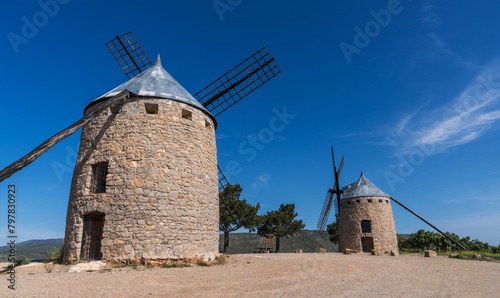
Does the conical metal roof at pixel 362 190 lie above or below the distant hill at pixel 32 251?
above

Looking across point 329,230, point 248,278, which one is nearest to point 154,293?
point 248,278

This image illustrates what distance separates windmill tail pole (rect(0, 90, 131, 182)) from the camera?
7301mm

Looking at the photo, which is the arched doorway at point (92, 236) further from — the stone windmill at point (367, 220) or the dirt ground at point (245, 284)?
the stone windmill at point (367, 220)

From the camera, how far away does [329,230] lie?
3434cm

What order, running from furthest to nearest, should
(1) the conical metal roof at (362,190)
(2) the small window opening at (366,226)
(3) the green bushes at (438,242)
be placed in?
(3) the green bushes at (438,242), (1) the conical metal roof at (362,190), (2) the small window opening at (366,226)

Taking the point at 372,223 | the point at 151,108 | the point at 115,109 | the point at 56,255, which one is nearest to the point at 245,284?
the point at 151,108

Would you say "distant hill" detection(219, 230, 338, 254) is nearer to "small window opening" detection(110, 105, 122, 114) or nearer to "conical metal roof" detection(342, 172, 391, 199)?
"conical metal roof" detection(342, 172, 391, 199)

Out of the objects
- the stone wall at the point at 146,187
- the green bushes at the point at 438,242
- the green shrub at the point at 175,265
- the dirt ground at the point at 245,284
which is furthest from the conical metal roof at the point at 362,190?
the green shrub at the point at 175,265

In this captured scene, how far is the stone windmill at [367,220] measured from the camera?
896 inches

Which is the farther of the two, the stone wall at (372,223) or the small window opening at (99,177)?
the stone wall at (372,223)

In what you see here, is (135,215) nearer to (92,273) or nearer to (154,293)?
(92,273)

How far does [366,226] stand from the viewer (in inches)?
912

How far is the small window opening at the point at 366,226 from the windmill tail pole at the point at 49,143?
790 inches

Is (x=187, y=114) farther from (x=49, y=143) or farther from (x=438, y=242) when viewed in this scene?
(x=438, y=242)
